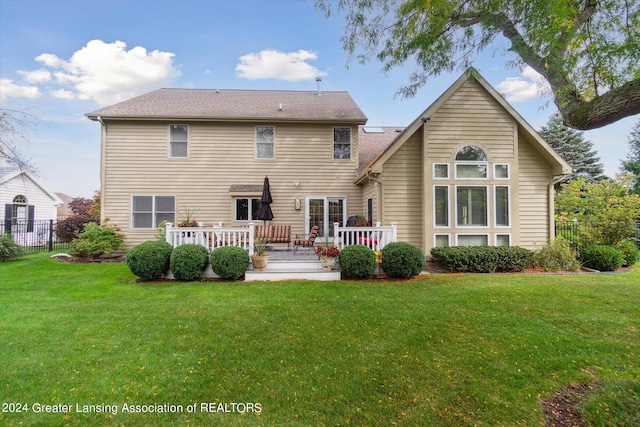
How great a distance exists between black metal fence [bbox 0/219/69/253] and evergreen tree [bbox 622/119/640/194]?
32998 millimetres

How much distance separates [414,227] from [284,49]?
967cm

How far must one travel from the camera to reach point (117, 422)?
7.71 feet

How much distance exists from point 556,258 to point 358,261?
6.44 metres

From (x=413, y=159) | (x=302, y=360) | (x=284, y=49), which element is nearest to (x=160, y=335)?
(x=302, y=360)

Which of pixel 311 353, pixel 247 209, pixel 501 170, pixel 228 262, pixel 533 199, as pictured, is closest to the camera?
pixel 311 353

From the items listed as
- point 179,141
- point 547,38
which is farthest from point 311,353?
point 179,141

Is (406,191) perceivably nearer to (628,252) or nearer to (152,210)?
(628,252)

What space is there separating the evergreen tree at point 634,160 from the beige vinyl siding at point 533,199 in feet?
48.2

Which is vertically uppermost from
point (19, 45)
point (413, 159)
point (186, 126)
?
point (19, 45)

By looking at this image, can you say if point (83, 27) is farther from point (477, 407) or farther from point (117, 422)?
point (477, 407)

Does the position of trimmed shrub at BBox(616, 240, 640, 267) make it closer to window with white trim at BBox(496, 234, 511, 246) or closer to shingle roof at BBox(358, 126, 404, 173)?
window with white trim at BBox(496, 234, 511, 246)

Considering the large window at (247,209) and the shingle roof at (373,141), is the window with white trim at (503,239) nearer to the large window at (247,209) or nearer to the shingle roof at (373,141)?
the shingle roof at (373,141)

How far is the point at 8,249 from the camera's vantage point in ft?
35.5

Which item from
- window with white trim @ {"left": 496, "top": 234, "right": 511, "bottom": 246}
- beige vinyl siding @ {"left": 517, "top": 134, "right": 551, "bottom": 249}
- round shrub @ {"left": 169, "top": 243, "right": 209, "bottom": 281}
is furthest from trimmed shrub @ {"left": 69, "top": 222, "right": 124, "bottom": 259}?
beige vinyl siding @ {"left": 517, "top": 134, "right": 551, "bottom": 249}
